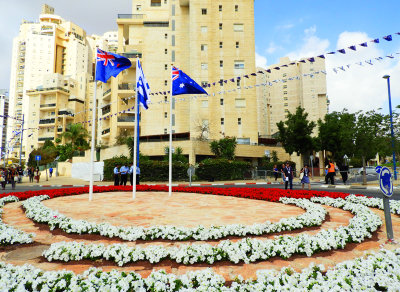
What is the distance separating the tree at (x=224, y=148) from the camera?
32.5m

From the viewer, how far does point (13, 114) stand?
91812mm

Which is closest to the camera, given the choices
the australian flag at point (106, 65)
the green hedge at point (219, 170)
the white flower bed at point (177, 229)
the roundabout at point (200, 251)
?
the roundabout at point (200, 251)

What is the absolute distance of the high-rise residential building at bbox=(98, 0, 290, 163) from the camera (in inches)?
1523

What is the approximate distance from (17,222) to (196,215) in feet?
15.3

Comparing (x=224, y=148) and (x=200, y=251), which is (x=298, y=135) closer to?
(x=224, y=148)

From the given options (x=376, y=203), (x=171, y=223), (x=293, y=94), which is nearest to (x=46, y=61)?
(x=293, y=94)

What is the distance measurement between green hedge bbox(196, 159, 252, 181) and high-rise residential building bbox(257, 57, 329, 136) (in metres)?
50.9

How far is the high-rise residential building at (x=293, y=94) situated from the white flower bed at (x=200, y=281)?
73395 mm

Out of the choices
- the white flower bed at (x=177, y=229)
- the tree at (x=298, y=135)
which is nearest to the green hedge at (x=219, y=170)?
the tree at (x=298, y=135)

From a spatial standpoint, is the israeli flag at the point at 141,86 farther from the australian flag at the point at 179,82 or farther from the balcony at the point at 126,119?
the balcony at the point at 126,119

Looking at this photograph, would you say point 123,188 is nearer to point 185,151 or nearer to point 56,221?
point 56,221

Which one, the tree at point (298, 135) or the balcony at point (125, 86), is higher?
the balcony at point (125, 86)

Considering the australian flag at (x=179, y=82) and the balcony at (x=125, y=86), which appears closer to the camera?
the australian flag at (x=179, y=82)

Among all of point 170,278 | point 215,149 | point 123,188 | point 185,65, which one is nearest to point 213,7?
point 185,65
